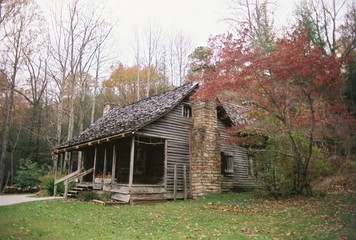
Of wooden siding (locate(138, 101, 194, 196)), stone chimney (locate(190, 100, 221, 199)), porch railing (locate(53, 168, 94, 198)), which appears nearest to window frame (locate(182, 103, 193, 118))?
wooden siding (locate(138, 101, 194, 196))

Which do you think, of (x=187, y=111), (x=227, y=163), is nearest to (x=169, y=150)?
(x=187, y=111)

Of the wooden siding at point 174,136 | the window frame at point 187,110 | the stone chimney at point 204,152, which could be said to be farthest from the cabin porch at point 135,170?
the window frame at point 187,110

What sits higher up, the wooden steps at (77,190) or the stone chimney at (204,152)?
the stone chimney at (204,152)

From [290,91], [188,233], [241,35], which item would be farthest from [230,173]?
[188,233]

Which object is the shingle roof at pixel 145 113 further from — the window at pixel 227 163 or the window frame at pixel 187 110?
the window at pixel 227 163

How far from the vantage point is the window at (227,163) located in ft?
61.6

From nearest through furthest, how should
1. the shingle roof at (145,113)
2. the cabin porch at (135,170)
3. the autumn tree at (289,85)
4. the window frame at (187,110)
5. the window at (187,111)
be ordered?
the autumn tree at (289,85)
the cabin porch at (135,170)
the shingle roof at (145,113)
the window frame at (187,110)
the window at (187,111)

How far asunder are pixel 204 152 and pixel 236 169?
181 inches

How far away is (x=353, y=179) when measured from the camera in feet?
56.4

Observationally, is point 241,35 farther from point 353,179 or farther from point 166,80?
point 166,80

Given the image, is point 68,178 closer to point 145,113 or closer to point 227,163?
point 145,113

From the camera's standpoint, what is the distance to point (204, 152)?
16.1m

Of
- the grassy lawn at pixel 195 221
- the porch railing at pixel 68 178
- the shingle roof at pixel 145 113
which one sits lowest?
the grassy lawn at pixel 195 221

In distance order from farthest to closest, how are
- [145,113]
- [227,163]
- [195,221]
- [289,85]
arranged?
[227,163]
[145,113]
[289,85]
[195,221]
